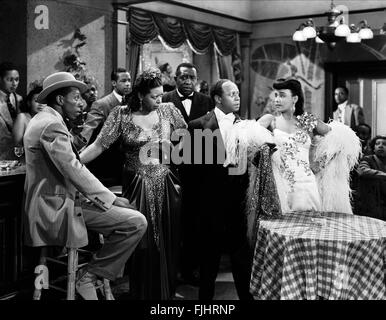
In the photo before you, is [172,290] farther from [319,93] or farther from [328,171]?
[319,93]

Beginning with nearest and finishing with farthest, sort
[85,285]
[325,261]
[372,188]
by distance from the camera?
[325,261] < [85,285] < [372,188]

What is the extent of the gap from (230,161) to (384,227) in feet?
3.50

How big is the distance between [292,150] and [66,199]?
5.37 feet

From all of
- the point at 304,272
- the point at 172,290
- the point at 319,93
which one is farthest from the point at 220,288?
the point at 319,93

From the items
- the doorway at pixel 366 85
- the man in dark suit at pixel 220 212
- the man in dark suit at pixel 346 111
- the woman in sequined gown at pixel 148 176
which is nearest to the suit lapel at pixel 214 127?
the man in dark suit at pixel 220 212

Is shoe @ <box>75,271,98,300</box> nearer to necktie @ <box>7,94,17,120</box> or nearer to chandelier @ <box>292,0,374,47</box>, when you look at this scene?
necktie @ <box>7,94,17,120</box>

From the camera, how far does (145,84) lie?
12.1 feet

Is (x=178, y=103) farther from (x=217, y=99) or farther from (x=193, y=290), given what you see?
(x=193, y=290)

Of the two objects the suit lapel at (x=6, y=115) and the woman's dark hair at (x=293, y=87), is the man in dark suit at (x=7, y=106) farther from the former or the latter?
the woman's dark hair at (x=293, y=87)

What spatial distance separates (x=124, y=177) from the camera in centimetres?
380

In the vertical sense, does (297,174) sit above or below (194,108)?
below

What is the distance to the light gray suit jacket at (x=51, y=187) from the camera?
118 inches

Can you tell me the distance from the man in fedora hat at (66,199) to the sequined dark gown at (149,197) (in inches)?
18.5

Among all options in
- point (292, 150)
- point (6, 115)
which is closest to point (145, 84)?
point (292, 150)
